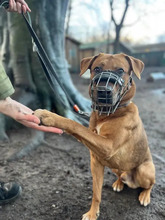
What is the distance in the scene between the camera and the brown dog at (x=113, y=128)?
1.92 m

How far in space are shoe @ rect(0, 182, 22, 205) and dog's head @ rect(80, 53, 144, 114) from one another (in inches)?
58.2

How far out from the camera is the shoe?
8.01 feet

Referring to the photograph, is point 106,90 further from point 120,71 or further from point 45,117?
point 45,117

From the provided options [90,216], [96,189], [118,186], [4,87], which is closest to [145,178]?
[118,186]

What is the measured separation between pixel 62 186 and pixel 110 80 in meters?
1.71

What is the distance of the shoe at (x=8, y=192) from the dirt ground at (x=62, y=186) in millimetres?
66

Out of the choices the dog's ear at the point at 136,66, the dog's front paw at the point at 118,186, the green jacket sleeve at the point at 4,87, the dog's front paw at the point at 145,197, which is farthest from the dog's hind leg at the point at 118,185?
the green jacket sleeve at the point at 4,87

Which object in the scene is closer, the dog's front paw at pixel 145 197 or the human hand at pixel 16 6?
the human hand at pixel 16 6

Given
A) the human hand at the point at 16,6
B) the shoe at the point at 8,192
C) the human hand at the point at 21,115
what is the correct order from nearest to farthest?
the human hand at the point at 21,115 < the human hand at the point at 16,6 < the shoe at the point at 8,192

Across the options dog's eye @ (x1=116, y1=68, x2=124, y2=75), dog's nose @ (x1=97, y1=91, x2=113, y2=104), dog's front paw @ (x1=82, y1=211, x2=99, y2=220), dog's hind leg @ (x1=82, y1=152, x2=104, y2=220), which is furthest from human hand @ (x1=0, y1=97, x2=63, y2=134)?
dog's front paw @ (x1=82, y1=211, x2=99, y2=220)

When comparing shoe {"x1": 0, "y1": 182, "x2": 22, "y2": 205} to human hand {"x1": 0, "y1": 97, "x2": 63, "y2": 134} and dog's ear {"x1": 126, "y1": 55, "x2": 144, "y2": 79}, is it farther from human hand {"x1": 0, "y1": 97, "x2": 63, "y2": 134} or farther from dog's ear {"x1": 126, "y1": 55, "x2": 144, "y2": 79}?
dog's ear {"x1": 126, "y1": 55, "x2": 144, "y2": 79}

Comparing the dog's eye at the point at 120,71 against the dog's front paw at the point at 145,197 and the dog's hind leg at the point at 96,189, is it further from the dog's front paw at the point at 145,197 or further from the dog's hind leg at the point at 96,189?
the dog's front paw at the point at 145,197

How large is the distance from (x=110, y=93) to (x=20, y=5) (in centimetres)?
156

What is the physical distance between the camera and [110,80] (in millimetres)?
1995
